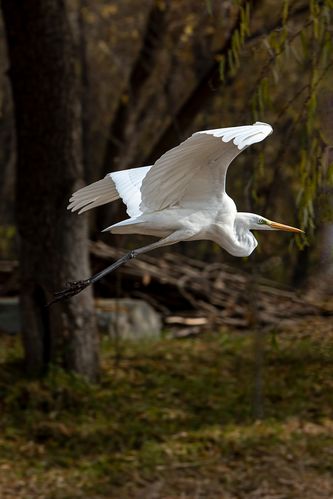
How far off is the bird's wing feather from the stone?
3.39 meters

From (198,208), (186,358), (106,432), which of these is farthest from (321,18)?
(186,358)

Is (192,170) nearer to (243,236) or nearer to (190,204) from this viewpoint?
(190,204)

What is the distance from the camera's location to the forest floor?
5.35 metres

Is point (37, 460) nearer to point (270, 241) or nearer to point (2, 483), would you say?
point (2, 483)

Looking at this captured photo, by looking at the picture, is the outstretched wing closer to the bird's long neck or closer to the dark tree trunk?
the bird's long neck

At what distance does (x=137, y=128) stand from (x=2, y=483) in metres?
5.29

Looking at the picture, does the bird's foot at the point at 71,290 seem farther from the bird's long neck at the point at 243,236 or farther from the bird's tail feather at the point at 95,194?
the bird's long neck at the point at 243,236

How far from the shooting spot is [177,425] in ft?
19.6

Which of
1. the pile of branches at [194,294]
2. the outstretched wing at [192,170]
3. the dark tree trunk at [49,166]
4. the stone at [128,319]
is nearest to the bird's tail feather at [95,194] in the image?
the outstretched wing at [192,170]

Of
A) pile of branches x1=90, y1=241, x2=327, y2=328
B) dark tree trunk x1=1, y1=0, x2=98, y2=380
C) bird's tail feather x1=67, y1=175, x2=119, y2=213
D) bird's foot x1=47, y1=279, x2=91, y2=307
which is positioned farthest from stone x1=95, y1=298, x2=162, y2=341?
bird's foot x1=47, y1=279, x2=91, y2=307

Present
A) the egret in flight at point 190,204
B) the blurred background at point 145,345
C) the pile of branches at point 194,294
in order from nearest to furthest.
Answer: the egret in flight at point 190,204
the blurred background at point 145,345
the pile of branches at point 194,294

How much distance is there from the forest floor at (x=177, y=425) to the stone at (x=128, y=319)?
0.17 metres

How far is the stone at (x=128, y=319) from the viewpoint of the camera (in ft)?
23.5

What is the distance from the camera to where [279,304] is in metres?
7.95
